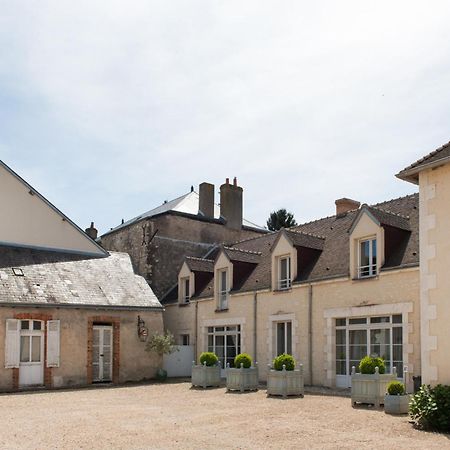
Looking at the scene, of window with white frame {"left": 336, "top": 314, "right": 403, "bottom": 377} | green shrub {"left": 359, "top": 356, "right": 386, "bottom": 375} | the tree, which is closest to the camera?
green shrub {"left": 359, "top": 356, "right": 386, "bottom": 375}

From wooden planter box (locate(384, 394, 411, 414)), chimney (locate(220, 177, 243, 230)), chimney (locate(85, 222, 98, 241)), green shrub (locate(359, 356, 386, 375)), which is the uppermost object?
chimney (locate(220, 177, 243, 230))

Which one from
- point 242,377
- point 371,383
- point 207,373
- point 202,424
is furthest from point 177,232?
point 202,424

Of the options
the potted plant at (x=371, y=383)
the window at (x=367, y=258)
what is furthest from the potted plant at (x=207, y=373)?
the potted plant at (x=371, y=383)

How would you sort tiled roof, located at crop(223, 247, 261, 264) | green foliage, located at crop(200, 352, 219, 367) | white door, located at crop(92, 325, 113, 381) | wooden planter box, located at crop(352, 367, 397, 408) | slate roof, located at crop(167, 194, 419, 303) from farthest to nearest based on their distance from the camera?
tiled roof, located at crop(223, 247, 261, 264) < white door, located at crop(92, 325, 113, 381) < green foliage, located at crop(200, 352, 219, 367) < slate roof, located at crop(167, 194, 419, 303) < wooden planter box, located at crop(352, 367, 397, 408)

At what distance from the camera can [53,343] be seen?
19.0 m

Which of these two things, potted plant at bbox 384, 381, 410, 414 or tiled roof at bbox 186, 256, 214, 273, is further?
tiled roof at bbox 186, 256, 214, 273

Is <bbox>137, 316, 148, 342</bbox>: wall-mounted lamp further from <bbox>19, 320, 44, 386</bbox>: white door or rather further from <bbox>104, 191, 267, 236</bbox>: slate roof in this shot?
A: <bbox>104, 191, 267, 236</bbox>: slate roof

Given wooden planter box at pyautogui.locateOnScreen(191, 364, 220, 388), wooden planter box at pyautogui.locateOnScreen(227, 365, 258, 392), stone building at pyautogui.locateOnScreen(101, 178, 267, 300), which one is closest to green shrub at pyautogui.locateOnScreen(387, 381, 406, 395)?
wooden planter box at pyautogui.locateOnScreen(227, 365, 258, 392)

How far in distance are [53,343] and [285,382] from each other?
799 centimetres

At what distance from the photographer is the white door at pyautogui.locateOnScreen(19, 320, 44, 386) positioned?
18.6 meters

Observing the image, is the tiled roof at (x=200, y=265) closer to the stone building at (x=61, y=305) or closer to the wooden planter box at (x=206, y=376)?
the stone building at (x=61, y=305)

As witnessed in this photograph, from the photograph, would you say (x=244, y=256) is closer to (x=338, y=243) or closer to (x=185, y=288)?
(x=185, y=288)

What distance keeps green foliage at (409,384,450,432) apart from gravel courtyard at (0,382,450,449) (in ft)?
0.96

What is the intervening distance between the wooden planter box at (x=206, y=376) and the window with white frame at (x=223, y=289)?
4.11 m
